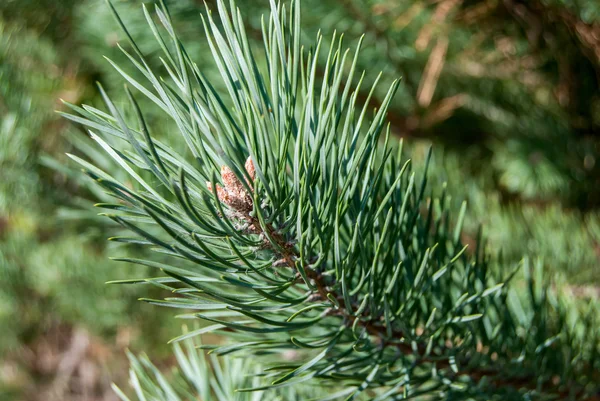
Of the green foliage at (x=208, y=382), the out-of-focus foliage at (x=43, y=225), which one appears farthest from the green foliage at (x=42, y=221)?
the green foliage at (x=208, y=382)

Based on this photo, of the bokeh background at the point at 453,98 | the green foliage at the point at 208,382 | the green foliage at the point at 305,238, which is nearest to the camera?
the green foliage at the point at 305,238

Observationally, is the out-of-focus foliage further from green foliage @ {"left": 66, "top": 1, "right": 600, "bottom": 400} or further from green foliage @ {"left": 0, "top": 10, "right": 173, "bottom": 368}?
green foliage @ {"left": 66, "top": 1, "right": 600, "bottom": 400}

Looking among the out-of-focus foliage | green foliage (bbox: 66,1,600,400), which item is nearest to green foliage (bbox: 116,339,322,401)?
green foliage (bbox: 66,1,600,400)

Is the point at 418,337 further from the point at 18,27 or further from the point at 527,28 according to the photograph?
the point at 18,27

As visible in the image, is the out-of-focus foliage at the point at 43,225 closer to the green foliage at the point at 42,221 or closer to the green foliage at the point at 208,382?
the green foliage at the point at 42,221

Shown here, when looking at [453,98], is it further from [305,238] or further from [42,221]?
[42,221]

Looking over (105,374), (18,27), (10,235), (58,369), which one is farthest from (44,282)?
(58,369)
